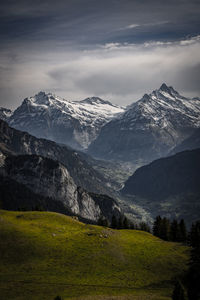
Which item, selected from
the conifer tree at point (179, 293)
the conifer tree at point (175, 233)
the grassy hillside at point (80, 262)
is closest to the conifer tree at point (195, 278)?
the grassy hillside at point (80, 262)

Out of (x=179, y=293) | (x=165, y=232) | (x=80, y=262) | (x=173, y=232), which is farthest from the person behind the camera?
(x=173, y=232)

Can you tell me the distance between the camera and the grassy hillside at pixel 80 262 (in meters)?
80.1

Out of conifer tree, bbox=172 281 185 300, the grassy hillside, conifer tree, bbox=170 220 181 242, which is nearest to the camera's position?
conifer tree, bbox=172 281 185 300

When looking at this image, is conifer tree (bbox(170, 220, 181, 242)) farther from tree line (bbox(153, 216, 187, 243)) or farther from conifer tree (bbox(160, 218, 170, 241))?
conifer tree (bbox(160, 218, 170, 241))

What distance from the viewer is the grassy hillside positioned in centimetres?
8006

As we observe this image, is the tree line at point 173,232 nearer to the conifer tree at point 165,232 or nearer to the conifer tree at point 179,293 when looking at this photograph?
the conifer tree at point 165,232

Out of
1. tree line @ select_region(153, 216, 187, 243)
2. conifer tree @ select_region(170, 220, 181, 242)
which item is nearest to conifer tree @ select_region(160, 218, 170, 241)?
tree line @ select_region(153, 216, 187, 243)

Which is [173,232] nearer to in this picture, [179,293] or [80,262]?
Result: [80,262]

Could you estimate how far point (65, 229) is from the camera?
118m

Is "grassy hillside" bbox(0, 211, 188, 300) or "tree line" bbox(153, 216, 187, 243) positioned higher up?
"tree line" bbox(153, 216, 187, 243)

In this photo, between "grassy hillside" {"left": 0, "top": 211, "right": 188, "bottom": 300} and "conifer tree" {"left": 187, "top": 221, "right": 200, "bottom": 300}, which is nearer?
"conifer tree" {"left": 187, "top": 221, "right": 200, "bottom": 300}

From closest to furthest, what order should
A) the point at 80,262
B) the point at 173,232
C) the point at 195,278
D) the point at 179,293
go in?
the point at 179,293 → the point at 195,278 → the point at 80,262 → the point at 173,232

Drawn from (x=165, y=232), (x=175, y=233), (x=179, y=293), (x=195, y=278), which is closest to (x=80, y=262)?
(x=195, y=278)

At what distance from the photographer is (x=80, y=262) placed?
9388cm
